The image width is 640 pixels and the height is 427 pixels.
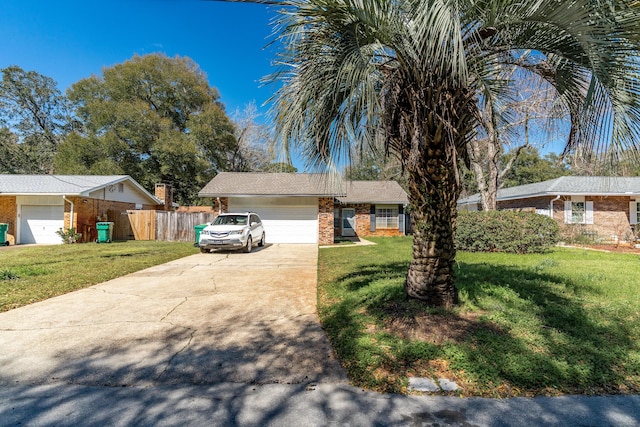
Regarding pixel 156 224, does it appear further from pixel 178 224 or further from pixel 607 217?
pixel 607 217

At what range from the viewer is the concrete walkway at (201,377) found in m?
2.34

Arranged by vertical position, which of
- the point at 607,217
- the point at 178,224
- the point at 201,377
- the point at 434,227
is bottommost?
the point at 201,377

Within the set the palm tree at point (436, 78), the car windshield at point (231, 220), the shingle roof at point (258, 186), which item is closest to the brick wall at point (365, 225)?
the shingle roof at point (258, 186)

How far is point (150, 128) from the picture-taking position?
26.2 m

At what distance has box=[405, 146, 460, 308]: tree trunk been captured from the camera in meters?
4.11

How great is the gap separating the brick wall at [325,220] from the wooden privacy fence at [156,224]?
593 cm

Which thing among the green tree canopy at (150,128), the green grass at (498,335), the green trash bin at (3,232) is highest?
the green tree canopy at (150,128)

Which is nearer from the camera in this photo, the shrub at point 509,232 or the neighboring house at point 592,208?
the shrub at point 509,232

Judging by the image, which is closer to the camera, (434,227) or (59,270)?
(434,227)

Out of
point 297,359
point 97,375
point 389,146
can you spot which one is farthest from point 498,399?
point 97,375

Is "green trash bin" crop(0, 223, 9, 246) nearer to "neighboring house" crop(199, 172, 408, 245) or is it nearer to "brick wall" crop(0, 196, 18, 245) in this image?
"brick wall" crop(0, 196, 18, 245)

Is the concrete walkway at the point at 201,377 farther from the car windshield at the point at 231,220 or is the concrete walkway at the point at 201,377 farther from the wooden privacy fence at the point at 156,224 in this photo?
the wooden privacy fence at the point at 156,224

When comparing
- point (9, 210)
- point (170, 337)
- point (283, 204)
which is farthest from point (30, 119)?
point (170, 337)

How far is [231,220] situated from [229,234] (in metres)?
1.25
